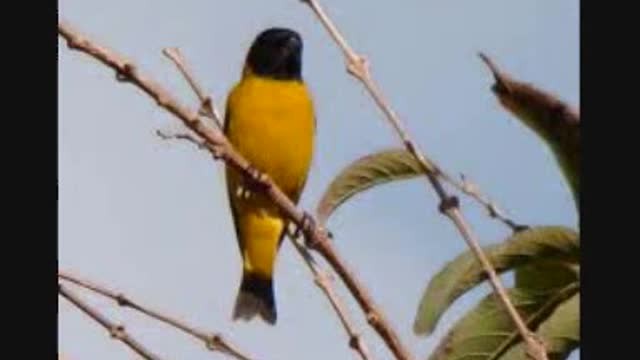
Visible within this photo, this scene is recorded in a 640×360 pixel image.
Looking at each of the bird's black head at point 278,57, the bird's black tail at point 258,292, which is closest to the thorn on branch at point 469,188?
Answer: the bird's black tail at point 258,292

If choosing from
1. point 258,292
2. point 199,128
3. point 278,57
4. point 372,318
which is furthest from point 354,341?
point 278,57

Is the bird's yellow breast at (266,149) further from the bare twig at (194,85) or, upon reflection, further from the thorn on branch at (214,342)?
the thorn on branch at (214,342)

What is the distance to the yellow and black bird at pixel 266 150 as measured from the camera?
5.07 m

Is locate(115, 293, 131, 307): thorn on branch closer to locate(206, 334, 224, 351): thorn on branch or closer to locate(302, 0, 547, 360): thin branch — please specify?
locate(206, 334, 224, 351): thorn on branch

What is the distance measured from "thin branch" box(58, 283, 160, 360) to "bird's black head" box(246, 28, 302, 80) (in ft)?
13.0

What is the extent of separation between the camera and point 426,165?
170cm

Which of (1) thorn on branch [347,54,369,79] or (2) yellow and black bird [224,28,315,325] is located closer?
(1) thorn on branch [347,54,369,79]

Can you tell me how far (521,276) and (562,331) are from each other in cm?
15

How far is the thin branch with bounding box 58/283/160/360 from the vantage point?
62.7 inches

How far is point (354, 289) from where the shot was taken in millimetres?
1722

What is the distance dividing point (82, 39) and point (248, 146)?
3272 mm

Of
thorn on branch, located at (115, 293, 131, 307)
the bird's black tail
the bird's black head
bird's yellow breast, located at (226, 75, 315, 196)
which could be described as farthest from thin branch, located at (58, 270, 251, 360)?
the bird's black head

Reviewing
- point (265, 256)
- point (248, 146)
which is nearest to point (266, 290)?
point (265, 256)

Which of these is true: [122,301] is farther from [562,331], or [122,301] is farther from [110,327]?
[562,331]
